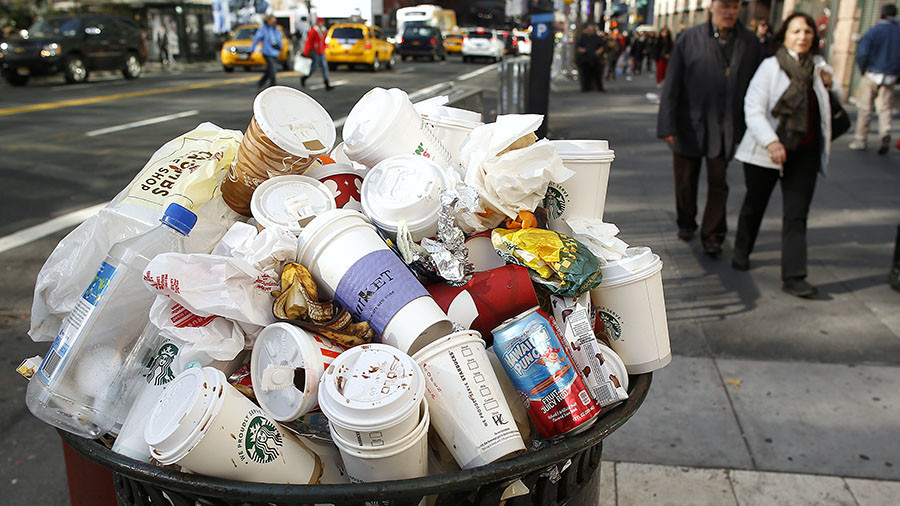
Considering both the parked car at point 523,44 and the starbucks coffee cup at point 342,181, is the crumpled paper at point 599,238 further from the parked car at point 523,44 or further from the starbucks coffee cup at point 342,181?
the parked car at point 523,44

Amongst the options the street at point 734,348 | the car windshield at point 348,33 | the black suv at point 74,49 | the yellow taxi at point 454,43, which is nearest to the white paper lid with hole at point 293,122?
the street at point 734,348

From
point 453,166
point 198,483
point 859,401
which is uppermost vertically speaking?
point 453,166

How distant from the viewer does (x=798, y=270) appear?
4.79m

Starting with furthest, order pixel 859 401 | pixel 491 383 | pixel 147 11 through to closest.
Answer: pixel 147 11, pixel 859 401, pixel 491 383

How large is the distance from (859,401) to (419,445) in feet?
10.3

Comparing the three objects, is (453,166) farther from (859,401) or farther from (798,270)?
(798,270)

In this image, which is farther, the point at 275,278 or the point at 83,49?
the point at 83,49

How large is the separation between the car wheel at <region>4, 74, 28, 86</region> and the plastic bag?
19277mm

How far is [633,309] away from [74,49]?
20561 millimetres

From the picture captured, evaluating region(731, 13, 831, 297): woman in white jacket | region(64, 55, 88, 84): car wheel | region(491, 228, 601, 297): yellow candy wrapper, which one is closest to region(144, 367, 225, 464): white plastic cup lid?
region(491, 228, 601, 297): yellow candy wrapper

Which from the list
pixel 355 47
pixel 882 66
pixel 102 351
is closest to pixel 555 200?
pixel 102 351

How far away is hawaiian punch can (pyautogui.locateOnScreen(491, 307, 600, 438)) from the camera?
142cm

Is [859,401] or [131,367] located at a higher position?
[131,367]

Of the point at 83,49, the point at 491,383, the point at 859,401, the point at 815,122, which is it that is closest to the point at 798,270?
the point at 815,122
